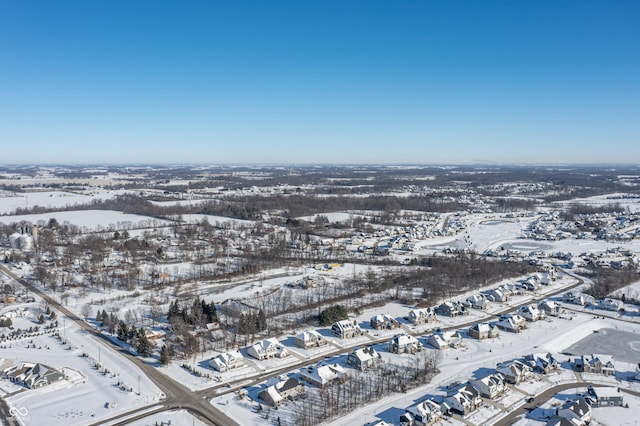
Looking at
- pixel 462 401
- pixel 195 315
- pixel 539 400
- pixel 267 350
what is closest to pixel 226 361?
pixel 267 350

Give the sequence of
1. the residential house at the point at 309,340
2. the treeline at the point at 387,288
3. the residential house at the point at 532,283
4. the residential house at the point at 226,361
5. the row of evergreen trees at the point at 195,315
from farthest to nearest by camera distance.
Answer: the residential house at the point at 532,283 < the treeline at the point at 387,288 < the row of evergreen trees at the point at 195,315 < the residential house at the point at 309,340 < the residential house at the point at 226,361

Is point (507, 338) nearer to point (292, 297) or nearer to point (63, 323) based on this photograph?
point (292, 297)

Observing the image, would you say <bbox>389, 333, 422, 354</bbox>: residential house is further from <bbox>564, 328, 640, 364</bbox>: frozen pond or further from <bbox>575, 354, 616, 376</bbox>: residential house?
<bbox>564, 328, 640, 364</bbox>: frozen pond

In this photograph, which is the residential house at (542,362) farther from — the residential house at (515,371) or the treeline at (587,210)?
the treeline at (587,210)

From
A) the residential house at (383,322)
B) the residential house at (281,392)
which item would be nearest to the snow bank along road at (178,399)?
the residential house at (281,392)

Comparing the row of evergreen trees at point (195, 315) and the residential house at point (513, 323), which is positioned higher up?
the row of evergreen trees at point (195, 315)

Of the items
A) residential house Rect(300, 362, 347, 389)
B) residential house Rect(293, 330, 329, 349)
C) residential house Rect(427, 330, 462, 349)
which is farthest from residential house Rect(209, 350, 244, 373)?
residential house Rect(427, 330, 462, 349)

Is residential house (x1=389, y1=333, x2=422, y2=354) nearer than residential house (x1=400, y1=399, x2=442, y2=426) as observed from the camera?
No
